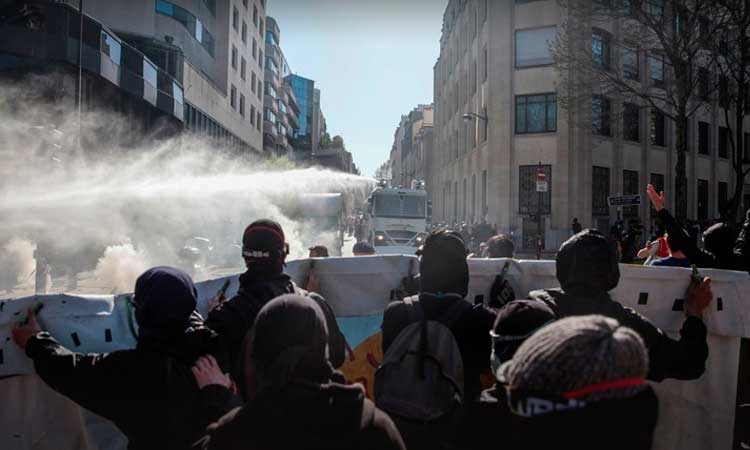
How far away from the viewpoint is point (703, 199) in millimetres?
34781

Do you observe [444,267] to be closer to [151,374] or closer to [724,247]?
[151,374]

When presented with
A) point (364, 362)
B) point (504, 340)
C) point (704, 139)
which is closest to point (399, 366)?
point (504, 340)

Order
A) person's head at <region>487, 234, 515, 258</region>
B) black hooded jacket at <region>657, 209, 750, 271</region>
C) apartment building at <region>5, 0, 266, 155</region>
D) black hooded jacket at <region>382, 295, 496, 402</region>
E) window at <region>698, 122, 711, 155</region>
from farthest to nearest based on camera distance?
window at <region>698, 122, 711, 155</region> < apartment building at <region>5, 0, 266, 155</region> < person's head at <region>487, 234, 515, 258</region> < black hooded jacket at <region>657, 209, 750, 271</region> < black hooded jacket at <region>382, 295, 496, 402</region>

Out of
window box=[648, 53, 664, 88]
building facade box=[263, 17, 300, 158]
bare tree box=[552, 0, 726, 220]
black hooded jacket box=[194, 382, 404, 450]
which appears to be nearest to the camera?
black hooded jacket box=[194, 382, 404, 450]

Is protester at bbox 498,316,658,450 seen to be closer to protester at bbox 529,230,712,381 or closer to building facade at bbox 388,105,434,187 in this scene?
protester at bbox 529,230,712,381

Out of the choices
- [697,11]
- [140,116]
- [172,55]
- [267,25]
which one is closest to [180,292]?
[697,11]

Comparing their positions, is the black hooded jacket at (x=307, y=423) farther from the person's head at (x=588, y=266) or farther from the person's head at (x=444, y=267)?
the person's head at (x=588, y=266)

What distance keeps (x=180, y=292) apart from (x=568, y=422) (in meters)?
1.58

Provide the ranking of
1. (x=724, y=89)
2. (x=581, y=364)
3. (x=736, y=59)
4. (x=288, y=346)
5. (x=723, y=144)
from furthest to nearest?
(x=723, y=144) → (x=724, y=89) → (x=736, y=59) → (x=288, y=346) → (x=581, y=364)

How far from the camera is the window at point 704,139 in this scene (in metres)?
35.0

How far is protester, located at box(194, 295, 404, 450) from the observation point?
160cm

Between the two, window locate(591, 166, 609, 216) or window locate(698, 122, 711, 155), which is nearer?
window locate(591, 166, 609, 216)

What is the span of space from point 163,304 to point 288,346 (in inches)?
31.3

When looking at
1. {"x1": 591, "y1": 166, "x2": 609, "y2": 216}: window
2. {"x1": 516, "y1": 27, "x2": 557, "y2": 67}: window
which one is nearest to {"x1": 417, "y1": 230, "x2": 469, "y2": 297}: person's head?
{"x1": 591, "y1": 166, "x2": 609, "y2": 216}: window
